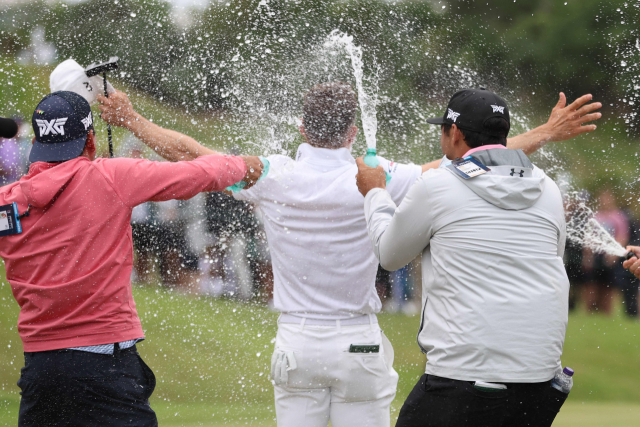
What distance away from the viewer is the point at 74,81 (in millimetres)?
3012

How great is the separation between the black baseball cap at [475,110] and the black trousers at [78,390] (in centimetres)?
141

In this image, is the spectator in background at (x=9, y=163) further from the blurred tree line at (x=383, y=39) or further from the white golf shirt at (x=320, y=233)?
the white golf shirt at (x=320, y=233)

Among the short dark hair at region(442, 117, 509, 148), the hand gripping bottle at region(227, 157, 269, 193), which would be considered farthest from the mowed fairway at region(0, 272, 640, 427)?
the short dark hair at region(442, 117, 509, 148)

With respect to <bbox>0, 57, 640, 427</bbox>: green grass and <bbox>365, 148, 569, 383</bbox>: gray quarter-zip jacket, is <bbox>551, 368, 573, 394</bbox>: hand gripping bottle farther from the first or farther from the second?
<bbox>0, 57, 640, 427</bbox>: green grass

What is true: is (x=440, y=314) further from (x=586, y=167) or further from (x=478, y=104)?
(x=586, y=167)

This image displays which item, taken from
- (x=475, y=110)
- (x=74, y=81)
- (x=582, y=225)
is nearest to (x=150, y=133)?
(x=74, y=81)

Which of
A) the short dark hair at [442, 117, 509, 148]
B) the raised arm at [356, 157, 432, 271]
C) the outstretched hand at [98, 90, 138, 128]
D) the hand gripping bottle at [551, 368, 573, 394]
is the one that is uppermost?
the outstretched hand at [98, 90, 138, 128]

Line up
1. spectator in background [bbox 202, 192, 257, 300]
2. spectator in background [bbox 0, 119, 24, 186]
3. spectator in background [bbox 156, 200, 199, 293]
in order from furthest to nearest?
spectator in background [bbox 202, 192, 257, 300], spectator in background [bbox 156, 200, 199, 293], spectator in background [bbox 0, 119, 24, 186]

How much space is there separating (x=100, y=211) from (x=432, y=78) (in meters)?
8.83

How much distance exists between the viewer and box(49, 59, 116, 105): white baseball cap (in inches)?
118

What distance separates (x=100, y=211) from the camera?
2.47 metres

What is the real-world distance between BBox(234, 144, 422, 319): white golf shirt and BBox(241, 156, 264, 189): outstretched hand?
0.03 metres

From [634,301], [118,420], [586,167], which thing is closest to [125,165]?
[118,420]

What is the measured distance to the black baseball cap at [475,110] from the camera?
2363 millimetres
